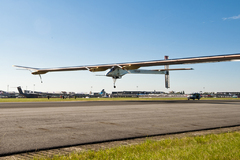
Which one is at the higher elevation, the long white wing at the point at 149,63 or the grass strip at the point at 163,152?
the long white wing at the point at 149,63

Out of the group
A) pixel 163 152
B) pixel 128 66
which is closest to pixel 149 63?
pixel 128 66

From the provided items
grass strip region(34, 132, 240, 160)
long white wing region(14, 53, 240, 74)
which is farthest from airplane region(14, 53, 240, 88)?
grass strip region(34, 132, 240, 160)

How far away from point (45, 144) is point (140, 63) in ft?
100

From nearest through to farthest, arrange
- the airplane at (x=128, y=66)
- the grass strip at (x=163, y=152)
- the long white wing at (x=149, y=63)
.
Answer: the grass strip at (x=163, y=152)
the long white wing at (x=149, y=63)
the airplane at (x=128, y=66)

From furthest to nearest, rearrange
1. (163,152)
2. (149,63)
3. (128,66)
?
(128,66)
(149,63)
(163,152)

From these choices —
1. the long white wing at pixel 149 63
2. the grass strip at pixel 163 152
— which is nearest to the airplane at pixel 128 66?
the long white wing at pixel 149 63

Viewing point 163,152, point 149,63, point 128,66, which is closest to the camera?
point 163,152

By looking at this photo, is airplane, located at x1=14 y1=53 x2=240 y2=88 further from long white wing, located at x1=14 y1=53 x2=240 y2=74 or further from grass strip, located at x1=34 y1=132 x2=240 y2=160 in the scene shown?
grass strip, located at x1=34 y1=132 x2=240 y2=160

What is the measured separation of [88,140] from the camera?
6516 mm

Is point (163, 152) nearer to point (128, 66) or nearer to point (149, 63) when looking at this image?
point (149, 63)

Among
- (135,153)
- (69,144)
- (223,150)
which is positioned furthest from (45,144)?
(223,150)

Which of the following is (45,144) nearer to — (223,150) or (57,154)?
(57,154)

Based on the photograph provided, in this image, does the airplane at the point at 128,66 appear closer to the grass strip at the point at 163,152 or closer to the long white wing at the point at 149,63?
the long white wing at the point at 149,63

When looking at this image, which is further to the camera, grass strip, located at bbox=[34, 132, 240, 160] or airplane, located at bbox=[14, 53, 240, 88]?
airplane, located at bbox=[14, 53, 240, 88]
